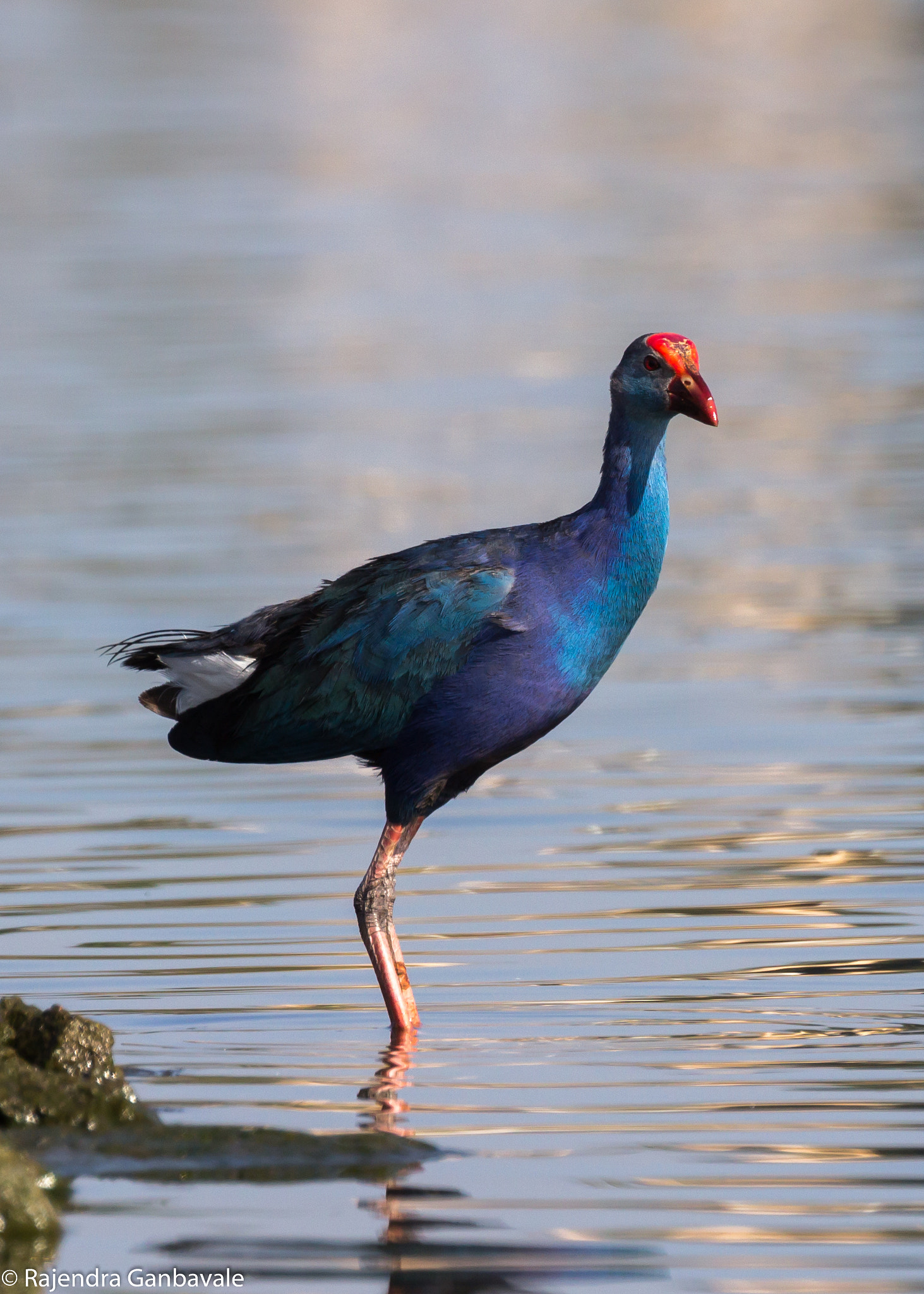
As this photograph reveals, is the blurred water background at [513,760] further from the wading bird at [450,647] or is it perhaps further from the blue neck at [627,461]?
the blue neck at [627,461]

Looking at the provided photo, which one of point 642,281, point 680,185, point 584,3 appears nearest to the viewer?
point 642,281

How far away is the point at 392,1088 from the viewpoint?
672cm

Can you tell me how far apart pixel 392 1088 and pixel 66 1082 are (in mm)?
1004

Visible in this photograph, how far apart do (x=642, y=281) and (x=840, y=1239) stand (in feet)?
65.3

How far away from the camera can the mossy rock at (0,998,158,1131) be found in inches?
237

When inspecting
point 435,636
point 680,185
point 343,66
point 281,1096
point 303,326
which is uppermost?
point 343,66

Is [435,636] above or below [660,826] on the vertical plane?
above

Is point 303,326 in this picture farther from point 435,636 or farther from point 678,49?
point 678,49

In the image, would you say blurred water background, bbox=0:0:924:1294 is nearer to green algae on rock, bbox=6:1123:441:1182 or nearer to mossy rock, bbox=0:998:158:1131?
green algae on rock, bbox=6:1123:441:1182

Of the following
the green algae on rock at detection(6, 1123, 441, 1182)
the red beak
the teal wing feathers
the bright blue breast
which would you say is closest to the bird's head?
the red beak

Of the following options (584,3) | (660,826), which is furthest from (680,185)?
(584,3)

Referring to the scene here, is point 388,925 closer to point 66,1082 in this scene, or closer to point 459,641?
point 459,641

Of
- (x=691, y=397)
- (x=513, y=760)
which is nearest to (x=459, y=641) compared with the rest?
(x=691, y=397)

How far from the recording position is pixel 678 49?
60500mm
